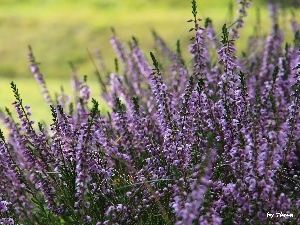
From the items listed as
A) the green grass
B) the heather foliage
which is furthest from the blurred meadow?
the heather foliage

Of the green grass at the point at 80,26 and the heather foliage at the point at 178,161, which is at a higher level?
the green grass at the point at 80,26

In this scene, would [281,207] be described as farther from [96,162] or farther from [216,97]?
[216,97]

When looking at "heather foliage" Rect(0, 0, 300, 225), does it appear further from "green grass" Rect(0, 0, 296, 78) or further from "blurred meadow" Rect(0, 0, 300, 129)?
"green grass" Rect(0, 0, 296, 78)

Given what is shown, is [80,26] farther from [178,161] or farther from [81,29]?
[178,161]

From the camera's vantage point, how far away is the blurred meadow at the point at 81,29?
45.8 ft

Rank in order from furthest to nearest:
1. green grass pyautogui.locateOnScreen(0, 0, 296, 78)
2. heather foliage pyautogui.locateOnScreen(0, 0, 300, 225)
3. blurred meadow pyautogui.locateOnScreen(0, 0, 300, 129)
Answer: green grass pyautogui.locateOnScreen(0, 0, 296, 78)
blurred meadow pyautogui.locateOnScreen(0, 0, 300, 129)
heather foliage pyautogui.locateOnScreen(0, 0, 300, 225)

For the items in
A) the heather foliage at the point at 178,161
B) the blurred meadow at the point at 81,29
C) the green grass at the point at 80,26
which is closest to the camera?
the heather foliage at the point at 178,161

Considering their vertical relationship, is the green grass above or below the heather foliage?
above

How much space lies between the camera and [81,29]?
50.5 ft

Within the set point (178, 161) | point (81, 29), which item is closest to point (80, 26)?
point (81, 29)

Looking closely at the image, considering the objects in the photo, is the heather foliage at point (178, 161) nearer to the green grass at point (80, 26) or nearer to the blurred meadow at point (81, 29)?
the blurred meadow at point (81, 29)

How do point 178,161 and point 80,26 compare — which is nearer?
point 178,161

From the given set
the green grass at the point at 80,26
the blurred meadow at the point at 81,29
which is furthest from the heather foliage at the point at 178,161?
the green grass at the point at 80,26

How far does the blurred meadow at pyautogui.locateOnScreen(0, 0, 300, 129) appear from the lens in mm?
13969
